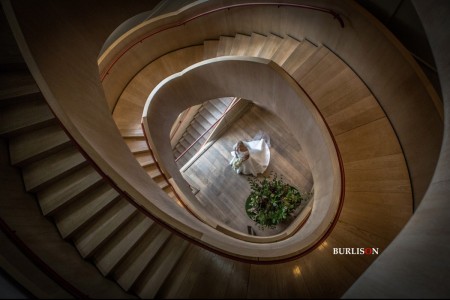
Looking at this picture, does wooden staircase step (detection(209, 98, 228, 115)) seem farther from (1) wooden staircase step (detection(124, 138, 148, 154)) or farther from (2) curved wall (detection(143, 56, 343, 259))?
(1) wooden staircase step (detection(124, 138, 148, 154))

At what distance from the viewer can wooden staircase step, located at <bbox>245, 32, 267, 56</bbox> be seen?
5.66 metres

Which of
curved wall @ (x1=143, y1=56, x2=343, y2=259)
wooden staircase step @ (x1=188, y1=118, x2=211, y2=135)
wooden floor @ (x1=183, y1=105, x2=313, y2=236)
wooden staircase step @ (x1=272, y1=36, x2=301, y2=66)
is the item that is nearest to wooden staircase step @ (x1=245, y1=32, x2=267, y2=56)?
wooden staircase step @ (x1=272, y1=36, x2=301, y2=66)

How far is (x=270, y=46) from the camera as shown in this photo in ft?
17.9

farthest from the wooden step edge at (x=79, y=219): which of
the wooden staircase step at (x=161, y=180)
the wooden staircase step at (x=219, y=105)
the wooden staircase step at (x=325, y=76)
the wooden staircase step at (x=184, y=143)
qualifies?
the wooden staircase step at (x=184, y=143)

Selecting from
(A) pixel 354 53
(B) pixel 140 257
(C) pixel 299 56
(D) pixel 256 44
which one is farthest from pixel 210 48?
(B) pixel 140 257

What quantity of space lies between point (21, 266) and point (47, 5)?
305 cm

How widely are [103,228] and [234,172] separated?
17.7ft

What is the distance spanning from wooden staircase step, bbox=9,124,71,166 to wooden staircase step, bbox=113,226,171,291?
1644 mm

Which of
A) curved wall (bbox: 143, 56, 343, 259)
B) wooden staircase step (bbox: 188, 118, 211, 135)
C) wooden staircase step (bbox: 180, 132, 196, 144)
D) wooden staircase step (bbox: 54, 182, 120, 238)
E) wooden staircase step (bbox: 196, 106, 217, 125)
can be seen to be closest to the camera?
wooden staircase step (bbox: 54, 182, 120, 238)

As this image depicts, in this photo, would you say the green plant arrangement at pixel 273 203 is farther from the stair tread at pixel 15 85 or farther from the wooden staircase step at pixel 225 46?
the stair tread at pixel 15 85

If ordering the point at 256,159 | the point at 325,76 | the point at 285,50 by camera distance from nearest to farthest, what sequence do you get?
the point at 325,76
the point at 285,50
the point at 256,159

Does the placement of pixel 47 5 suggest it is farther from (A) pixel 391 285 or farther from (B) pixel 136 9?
(A) pixel 391 285

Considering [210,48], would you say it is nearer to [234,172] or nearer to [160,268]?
[234,172]

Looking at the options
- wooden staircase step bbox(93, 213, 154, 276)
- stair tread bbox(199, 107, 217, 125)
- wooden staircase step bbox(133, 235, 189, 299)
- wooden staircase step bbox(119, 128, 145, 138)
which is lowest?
wooden staircase step bbox(133, 235, 189, 299)
